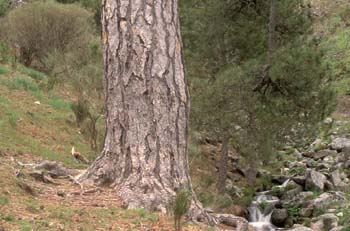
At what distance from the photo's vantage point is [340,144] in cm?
1894

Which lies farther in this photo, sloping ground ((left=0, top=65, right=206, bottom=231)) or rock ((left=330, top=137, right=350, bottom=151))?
rock ((left=330, top=137, right=350, bottom=151))

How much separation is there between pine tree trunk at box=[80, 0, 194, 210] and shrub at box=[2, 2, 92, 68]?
11.6 meters

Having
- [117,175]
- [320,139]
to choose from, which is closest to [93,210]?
[117,175]

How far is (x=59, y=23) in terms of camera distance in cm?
1831

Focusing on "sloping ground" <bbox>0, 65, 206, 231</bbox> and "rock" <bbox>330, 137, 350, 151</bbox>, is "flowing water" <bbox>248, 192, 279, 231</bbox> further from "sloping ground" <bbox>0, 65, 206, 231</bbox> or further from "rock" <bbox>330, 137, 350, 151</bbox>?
"sloping ground" <bbox>0, 65, 206, 231</bbox>

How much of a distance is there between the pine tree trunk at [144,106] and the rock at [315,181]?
978cm

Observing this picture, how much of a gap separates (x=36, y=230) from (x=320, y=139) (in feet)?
54.2

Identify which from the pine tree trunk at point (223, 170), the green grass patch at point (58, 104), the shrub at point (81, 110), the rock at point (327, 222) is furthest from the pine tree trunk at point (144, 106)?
the pine tree trunk at point (223, 170)

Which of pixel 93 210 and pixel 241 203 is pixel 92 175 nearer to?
pixel 93 210

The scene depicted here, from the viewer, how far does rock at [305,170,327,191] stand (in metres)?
15.3

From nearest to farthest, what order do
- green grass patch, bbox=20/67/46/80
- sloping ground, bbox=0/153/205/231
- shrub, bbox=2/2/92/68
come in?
sloping ground, bbox=0/153/205/231 → green grass patch, bbox=20/67/46/80 → shrub, bbox=2/2/92/68

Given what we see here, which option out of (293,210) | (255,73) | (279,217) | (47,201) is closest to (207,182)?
(279,217)

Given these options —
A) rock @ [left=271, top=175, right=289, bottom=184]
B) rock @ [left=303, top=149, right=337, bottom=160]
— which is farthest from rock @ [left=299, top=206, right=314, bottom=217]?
rock @ [left=303, top=149, right=337, bottom=160]

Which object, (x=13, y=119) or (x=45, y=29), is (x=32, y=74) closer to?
(x=45, y=29)
